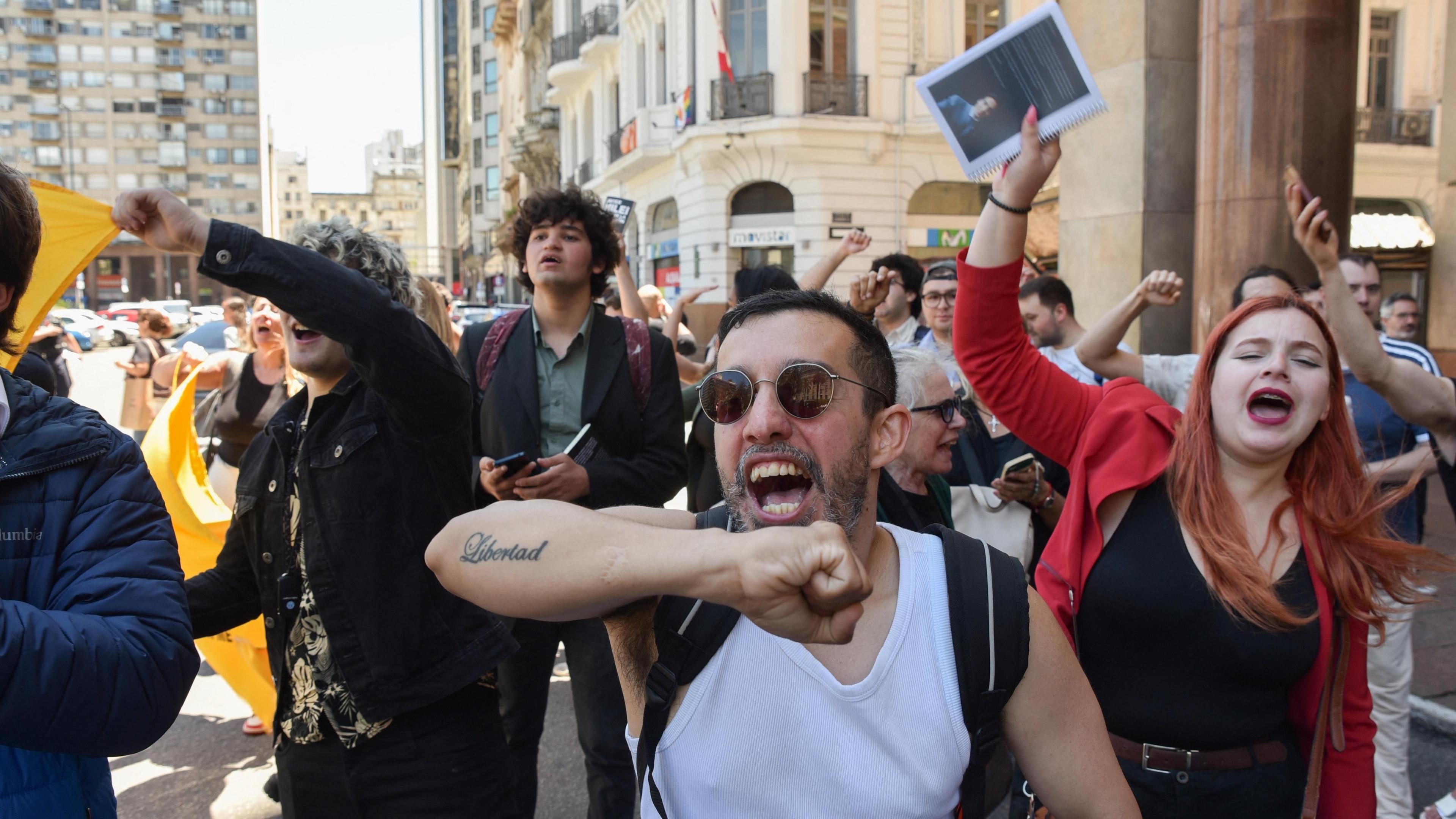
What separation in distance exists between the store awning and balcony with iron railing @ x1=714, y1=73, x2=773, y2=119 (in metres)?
12.5

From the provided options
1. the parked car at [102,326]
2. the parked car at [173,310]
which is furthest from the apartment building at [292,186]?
the parked car at [102,326]

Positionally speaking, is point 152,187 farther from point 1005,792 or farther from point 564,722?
point 564,722

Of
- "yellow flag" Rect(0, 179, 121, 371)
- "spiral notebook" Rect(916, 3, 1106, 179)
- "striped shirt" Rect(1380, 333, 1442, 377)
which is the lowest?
"striped shirt" Rect(1380, 333, 1442, 377)

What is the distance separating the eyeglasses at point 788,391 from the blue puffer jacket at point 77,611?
3.13 feet

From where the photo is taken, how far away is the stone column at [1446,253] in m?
7.28

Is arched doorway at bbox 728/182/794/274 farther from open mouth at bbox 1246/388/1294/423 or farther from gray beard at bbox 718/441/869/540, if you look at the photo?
gray beard at bbox 718/441/869/540

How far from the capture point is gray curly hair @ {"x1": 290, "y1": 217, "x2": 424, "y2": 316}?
2.72 meters

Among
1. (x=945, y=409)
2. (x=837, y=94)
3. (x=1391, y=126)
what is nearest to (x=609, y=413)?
(x=945, y=409)

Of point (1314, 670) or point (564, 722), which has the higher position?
point (1314, 670)

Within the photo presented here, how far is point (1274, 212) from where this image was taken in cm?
665

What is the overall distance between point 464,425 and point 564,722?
2.93 meters

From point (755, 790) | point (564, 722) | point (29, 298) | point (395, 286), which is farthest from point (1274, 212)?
point (29, 298)

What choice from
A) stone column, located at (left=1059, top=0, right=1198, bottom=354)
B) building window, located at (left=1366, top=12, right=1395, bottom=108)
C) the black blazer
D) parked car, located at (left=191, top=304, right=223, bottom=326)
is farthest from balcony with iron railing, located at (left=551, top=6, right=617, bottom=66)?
the black blazer

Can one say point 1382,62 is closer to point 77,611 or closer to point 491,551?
point 491,551
